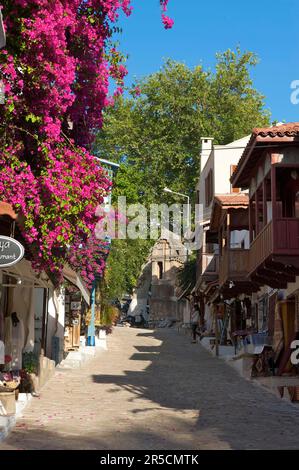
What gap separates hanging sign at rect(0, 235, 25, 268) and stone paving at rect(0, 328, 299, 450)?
2.58m

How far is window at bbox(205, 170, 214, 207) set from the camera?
3920cm

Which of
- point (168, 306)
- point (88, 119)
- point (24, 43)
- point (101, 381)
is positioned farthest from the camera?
point (168, 306)

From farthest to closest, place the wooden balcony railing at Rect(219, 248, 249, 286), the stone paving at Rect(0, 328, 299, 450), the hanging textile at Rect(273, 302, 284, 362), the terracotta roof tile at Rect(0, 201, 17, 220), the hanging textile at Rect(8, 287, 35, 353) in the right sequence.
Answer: the wooden balcony railing at Rect(219, 248, 249, 286)
the hanging textile at Rect(273, 302, 284, 362)
the hanging textile at Rect(8, 287, 35, 353)
the terracotta roof tile at Rect(0, 201, 17, 220)
the stone paving at Rect(0, 328, 299, 450)

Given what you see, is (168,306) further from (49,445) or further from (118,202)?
(49,445)

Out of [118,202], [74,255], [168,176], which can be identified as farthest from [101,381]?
[168,176]

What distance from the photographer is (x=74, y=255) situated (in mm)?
22891

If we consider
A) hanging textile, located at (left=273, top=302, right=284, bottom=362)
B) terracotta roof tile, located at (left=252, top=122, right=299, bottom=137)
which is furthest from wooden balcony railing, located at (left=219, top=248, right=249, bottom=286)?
terracotta roof tile, located at (left=252, top=122, right=299, bottom=137)

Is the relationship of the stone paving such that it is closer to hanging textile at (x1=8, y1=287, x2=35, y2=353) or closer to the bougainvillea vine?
hanging textile at (x1=8, y1=287, x2=35, y2=353)

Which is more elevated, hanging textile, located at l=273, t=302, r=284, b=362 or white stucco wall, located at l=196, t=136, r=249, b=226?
white stucco wall, located at l=196, t=136, r=249, b=226

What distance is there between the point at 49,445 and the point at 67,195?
4842mm

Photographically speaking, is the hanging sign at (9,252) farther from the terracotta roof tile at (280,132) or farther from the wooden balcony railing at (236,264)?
the wooden balcony railing at (236,264)

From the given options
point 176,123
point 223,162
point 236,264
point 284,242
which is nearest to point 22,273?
point 284,242

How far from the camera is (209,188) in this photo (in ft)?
132

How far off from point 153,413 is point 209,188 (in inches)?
1094
